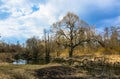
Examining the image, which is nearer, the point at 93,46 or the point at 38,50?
the point at 93,46

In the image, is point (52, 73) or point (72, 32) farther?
point (72, 32)

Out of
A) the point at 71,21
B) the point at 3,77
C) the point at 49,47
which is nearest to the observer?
the point at 3,77

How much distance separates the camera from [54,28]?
233ft

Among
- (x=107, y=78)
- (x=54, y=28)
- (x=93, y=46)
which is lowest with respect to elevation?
(x=107, y=78)

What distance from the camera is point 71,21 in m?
69.4

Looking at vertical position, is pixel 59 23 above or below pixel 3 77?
above

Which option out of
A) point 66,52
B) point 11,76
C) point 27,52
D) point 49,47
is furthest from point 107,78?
point 27,52

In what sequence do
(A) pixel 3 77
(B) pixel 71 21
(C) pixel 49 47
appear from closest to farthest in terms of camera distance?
(A) pixel 3 77 → (B) pixel 71 21 → (C) pixel 49 47

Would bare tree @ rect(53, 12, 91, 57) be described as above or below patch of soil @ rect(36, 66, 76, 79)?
above

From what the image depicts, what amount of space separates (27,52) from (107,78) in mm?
69807

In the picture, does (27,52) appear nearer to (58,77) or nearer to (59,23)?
(59,23)

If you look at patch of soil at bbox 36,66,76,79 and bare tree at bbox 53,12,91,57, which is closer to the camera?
patch of soil at bbox 36,66,76,79

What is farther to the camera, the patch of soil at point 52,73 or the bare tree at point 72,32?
the bare tree at point 72,32

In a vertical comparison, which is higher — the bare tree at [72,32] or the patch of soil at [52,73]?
the bare tree at [72,32]
